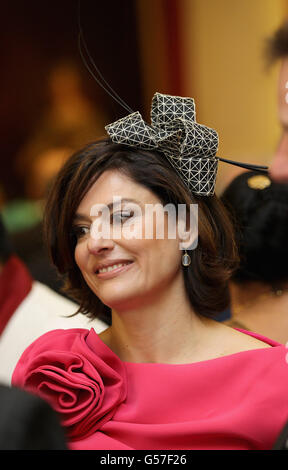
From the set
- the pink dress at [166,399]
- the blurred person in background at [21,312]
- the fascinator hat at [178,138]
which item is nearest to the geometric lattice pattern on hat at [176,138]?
the fascinator hat at [178,138]

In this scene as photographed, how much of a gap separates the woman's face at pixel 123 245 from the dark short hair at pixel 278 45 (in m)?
0.33

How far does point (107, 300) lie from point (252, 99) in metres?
0.56

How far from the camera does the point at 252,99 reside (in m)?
1.21

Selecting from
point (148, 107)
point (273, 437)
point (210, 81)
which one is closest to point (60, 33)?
point (148, 107)

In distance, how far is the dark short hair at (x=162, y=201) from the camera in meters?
1.01

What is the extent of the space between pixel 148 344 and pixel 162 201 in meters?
0.28

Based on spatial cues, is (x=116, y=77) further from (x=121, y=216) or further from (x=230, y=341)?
(x=230, y=341)

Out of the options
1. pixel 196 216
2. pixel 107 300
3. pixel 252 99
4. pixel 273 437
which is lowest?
pixel 273 437

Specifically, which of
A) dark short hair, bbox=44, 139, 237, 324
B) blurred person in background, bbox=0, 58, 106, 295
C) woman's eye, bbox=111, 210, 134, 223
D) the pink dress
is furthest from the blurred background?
the pink dress

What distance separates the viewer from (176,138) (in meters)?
0.97

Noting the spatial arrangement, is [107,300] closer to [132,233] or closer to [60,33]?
[132,233]

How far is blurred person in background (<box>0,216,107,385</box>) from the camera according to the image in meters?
1.38

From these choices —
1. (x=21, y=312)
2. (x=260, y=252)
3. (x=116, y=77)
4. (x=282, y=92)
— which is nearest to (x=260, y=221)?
(x=260, y=252)

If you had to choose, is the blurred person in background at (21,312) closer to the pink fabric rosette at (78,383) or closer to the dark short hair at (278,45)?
the pink fabric rosette at (78,383)
